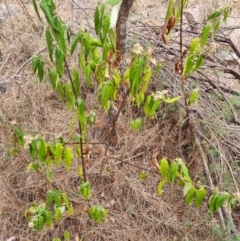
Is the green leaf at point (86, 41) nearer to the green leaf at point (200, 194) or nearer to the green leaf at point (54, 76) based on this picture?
the green leaf at point (54, 76)

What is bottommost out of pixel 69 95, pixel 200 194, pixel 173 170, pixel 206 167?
pixel 206 167

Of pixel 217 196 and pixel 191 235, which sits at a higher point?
pixel 217 196

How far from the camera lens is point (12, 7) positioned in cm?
395

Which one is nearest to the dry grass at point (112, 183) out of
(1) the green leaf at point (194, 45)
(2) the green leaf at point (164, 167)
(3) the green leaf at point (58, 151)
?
(2) the green leaf at point (164, 167)

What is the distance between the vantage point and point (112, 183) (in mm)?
2545

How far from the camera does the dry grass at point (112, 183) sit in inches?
94.1

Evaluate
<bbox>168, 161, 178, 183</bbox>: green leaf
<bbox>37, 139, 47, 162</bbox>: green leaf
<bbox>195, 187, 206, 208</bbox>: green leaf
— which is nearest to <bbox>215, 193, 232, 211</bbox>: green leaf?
<bbox>195, 187, 206, 208</bbox>: green leaf

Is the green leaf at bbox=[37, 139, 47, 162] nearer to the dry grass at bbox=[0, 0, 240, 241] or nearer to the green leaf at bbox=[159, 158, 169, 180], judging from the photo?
the green leaf at bbox=[159, 158, 169, 180]

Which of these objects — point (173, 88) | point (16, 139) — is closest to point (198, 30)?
point (173, 88)

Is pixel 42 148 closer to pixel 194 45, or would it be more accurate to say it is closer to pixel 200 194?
pixel 200 194

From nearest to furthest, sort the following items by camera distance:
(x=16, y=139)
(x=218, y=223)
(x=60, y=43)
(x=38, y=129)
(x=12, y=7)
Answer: (x=60, y=43)
(x=16, y=139)
(x=218, y=223)
(x=38, y=129)
(x=12, y=7)

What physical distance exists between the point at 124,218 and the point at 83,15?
177cm

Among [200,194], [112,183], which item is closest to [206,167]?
[112,183]

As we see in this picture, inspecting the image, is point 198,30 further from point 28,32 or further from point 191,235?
point 191,235
